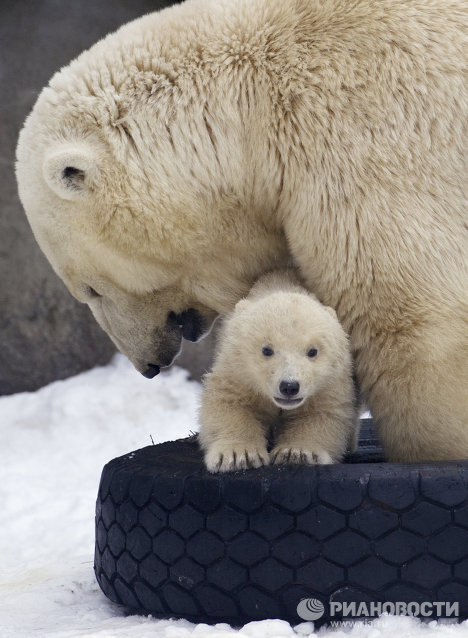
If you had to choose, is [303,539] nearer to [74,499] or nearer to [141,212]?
[141,212]

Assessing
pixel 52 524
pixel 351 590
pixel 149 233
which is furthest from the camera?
pixel 52 524

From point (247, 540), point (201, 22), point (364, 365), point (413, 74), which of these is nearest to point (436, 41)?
point (413, 74)

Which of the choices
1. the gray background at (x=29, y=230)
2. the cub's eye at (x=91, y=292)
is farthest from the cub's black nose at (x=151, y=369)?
the gray background at (x=29, y=230)

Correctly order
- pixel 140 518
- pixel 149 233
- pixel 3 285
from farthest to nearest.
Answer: pixel 3 285 → pixel 149 233 → pixel 140 518

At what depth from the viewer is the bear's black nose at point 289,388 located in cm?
211

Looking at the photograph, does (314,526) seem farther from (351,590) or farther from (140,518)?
(140,518)

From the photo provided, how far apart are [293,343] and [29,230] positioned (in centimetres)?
384

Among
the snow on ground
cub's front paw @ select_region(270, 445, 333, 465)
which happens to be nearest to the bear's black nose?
cub's front paw @ select_region(270, 445, 333, 465)

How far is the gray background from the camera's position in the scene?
5.69m

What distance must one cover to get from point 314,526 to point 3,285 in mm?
4197

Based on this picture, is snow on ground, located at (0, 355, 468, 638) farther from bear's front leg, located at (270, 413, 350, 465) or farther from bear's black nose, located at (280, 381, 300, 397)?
bear's black nose, located at (280, 381, 300, 397)

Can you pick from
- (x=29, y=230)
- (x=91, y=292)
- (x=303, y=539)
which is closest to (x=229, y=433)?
(x=303, y=539)

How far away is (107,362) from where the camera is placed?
5.95 metres

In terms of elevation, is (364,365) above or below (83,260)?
below
